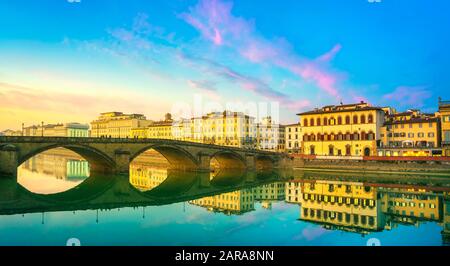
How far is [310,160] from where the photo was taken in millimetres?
63281

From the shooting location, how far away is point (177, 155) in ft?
190

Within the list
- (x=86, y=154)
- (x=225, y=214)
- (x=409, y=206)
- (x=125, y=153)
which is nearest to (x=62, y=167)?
(x=86, y=154)

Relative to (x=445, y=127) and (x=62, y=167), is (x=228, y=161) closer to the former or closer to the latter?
(x=62, y=167)

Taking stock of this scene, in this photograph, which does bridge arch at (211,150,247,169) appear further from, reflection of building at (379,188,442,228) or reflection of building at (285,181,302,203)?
reflection of building at (379,188,442,228)

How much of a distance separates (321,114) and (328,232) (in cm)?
4981

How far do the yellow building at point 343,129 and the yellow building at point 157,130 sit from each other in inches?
2046

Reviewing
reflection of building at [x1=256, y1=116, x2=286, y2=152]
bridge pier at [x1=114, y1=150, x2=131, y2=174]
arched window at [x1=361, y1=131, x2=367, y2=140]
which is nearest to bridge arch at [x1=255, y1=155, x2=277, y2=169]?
arched window at [x1=361, y1=131, x2=367, y2=140]

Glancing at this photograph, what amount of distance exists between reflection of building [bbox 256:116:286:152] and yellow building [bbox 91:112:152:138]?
4541 centimetres

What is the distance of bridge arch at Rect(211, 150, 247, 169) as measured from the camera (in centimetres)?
6134

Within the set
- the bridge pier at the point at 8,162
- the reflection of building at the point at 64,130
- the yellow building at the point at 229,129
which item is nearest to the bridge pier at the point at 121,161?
the bridge pier at the point at 8,162

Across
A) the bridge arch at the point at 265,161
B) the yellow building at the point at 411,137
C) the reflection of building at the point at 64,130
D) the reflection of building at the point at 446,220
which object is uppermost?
the reflection of building at the point at 64,130

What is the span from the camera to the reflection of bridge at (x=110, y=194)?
28938 millimetres

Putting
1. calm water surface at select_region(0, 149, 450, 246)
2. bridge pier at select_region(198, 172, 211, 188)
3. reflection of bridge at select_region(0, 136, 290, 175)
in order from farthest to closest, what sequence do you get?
bridge pier at select_region(198, 172, 211, 188), reflection of bridge at select_region(0, 136, 290, 175), calm water surface at select_region(0, 149, 450, 246)

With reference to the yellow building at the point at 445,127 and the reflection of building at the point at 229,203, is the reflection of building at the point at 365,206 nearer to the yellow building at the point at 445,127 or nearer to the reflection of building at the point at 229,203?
the reflection of building at the point at 229,203
